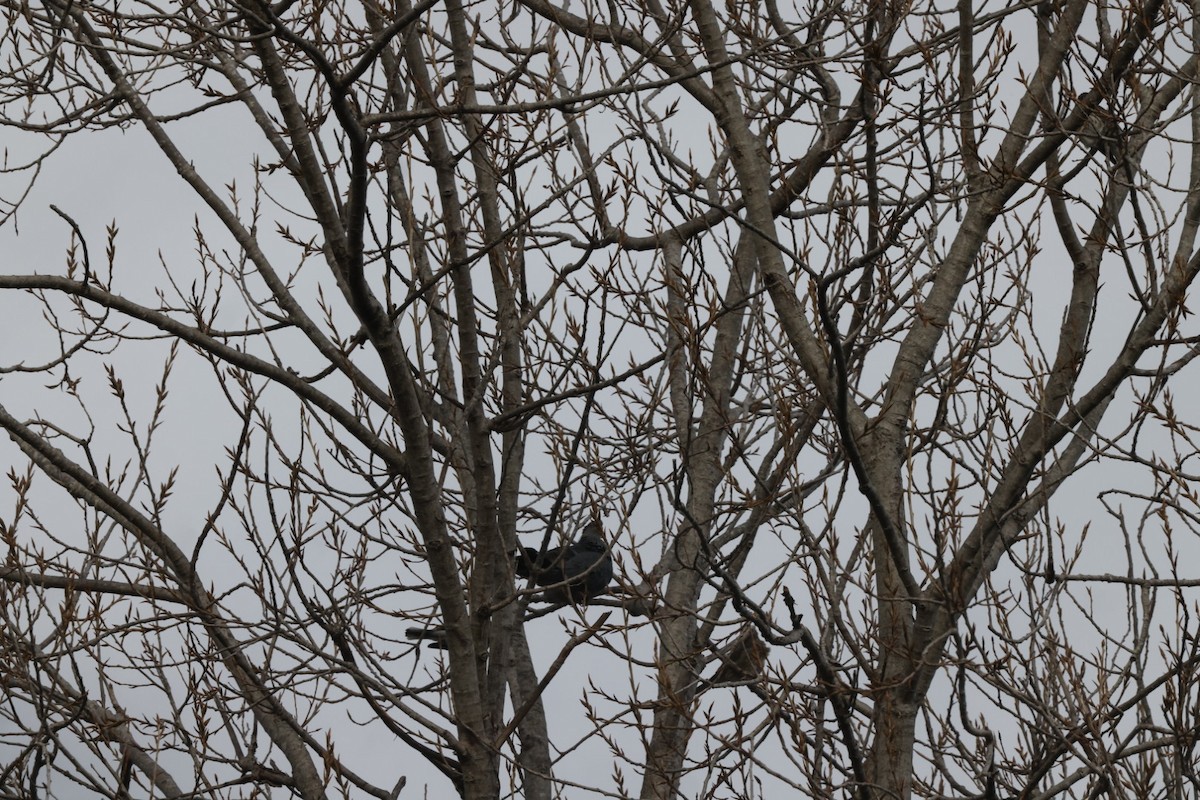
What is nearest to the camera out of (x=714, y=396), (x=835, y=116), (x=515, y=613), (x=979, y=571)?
(x=714, y=396)

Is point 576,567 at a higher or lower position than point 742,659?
higher

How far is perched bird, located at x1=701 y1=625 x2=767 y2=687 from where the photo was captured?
439cm

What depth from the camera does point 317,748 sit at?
4.42 m

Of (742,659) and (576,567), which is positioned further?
(576,567)

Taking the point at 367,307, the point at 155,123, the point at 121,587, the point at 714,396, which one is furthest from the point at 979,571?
the point at 155,123

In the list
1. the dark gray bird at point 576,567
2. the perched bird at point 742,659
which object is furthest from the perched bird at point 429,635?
the perched bird at point 742,659

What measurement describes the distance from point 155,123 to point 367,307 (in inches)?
69.0

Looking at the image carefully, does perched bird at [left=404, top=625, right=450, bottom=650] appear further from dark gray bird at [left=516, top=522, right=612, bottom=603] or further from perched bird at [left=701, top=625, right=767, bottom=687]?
perched bird at [left=701, top=625, right=767, bottom=687]

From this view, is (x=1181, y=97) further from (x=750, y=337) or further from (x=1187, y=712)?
(x=1187, y=712)

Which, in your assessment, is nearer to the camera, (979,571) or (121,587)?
(979,571)

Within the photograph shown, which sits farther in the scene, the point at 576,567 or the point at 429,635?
the point at 576,567

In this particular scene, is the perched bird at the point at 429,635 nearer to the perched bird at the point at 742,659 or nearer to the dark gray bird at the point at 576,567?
the dark gray bird at the point at 576,567

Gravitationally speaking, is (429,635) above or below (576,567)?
below

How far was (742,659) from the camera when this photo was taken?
6.00 metres
